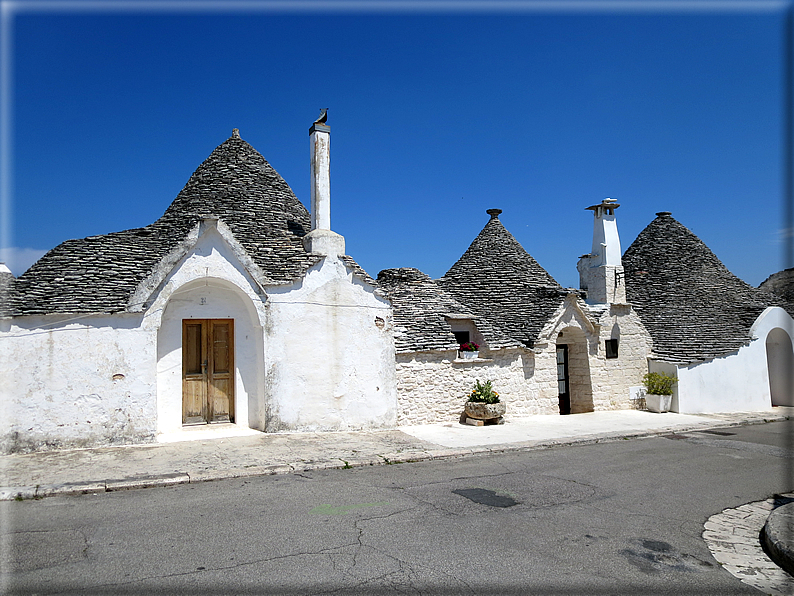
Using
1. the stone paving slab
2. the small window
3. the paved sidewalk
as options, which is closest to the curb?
the stone paving slab

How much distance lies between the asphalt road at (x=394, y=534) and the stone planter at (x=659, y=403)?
7393mm

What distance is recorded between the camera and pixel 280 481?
297 inches

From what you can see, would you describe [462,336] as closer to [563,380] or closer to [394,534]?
[563,380]

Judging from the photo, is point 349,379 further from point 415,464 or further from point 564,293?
point 564,293

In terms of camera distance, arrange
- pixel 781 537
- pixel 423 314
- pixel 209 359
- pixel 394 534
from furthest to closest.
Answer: pixel 423 314
pixel 209 359
pixel 394 534
pixel 781 537

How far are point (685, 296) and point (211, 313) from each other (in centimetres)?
1698

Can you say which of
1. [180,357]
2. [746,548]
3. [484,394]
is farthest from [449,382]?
[746,548]

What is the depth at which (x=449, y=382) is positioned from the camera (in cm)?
1301

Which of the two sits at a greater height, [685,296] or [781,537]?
[685,296]

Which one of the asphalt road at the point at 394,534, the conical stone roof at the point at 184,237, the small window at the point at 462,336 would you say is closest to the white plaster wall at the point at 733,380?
the small window at the point at 462,336

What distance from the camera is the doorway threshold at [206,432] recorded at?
1013cm

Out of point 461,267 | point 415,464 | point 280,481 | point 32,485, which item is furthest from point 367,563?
point 461,267

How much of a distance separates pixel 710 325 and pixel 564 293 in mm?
6010

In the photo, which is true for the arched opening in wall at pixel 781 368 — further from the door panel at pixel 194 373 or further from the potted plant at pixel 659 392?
the door panel at pixel 194 373
